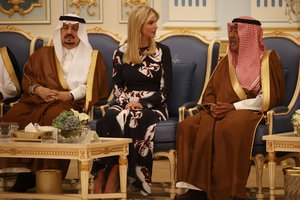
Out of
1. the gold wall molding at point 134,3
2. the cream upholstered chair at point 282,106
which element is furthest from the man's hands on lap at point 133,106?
the gold wall molding at point 134,3

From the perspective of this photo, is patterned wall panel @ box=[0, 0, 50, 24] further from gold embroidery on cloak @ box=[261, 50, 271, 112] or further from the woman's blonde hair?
gold embroidery on cloak @ box=[261, 50, 271, 112]

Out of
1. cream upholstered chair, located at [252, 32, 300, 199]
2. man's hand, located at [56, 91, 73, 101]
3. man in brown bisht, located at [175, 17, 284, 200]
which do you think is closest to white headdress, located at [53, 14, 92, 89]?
man's hand, located at [56, 91, 73, 101]

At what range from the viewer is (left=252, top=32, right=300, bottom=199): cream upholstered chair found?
7141mm

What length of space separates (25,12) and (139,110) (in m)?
2.54

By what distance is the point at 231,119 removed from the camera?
7203mm

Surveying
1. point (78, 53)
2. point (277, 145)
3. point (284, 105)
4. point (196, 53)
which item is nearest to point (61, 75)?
point (78, 53)

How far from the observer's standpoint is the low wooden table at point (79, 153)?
21.5 ft

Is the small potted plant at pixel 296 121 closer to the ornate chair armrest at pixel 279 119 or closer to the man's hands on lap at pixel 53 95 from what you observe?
the ornate chair armrest at pixel 279 119

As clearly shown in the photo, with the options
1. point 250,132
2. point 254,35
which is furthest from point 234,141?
point 254,35

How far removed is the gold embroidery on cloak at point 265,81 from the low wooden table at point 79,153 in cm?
116

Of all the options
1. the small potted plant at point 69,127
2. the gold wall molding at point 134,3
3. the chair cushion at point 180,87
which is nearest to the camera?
the small potted plant at point 69,127

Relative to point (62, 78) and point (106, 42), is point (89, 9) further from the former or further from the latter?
point (62, 78)

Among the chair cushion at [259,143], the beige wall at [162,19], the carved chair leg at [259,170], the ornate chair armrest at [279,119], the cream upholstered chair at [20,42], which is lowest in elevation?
the carved chair leg at [259,170]

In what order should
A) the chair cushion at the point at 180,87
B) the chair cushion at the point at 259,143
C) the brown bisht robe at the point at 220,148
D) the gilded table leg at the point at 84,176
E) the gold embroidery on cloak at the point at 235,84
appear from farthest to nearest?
the chair cushion at the point at 180,87, the gold embroidery on cloak at the point at 235,84, the chair cushion at the point at 259,143, the brown bisht robe at the point at 220,148, the gilded table leg at the point at 84,176
